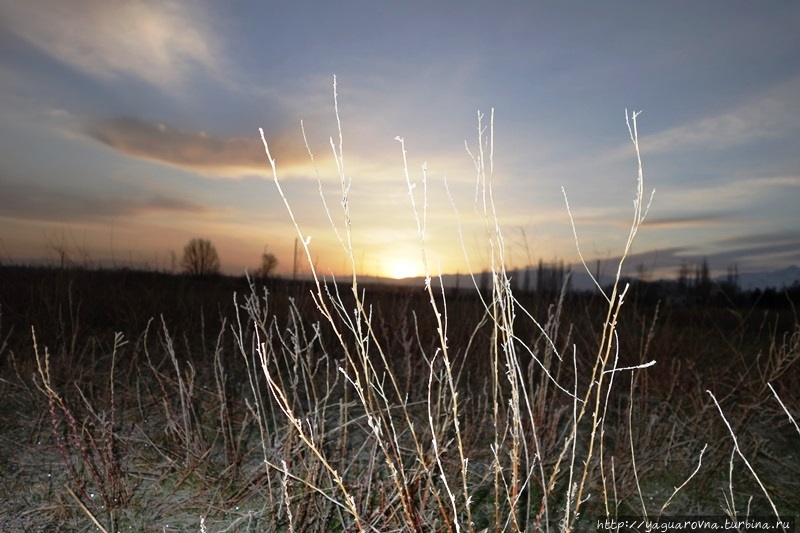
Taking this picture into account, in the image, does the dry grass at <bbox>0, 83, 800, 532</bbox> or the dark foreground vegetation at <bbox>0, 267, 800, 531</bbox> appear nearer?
the dry grass at <bbox>0, 83, 800, 532</bbox>

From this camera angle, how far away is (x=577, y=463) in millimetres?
4227

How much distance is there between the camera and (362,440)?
420 cm

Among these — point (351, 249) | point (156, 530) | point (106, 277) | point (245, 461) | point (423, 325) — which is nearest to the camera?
point (351, 249)

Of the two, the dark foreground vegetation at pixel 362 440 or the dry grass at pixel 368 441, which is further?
the dark foreground vegetation at pixel 362 440

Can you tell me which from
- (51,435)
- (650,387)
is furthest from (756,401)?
(51,435)

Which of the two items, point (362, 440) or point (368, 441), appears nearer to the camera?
point (368, 441)

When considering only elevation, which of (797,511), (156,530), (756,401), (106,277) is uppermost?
(106,277)

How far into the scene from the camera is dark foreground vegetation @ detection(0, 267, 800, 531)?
2.30 meters

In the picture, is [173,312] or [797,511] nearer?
[797,511]

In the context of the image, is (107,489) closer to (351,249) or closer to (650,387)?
(351,249)

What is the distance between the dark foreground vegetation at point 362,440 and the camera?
2303mm

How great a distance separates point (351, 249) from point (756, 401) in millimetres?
3731

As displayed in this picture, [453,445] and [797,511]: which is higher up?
[453,445]

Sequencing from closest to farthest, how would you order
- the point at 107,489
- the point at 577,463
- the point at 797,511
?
the point at 107,489 < the point at 797,511 < the point at 577,463
